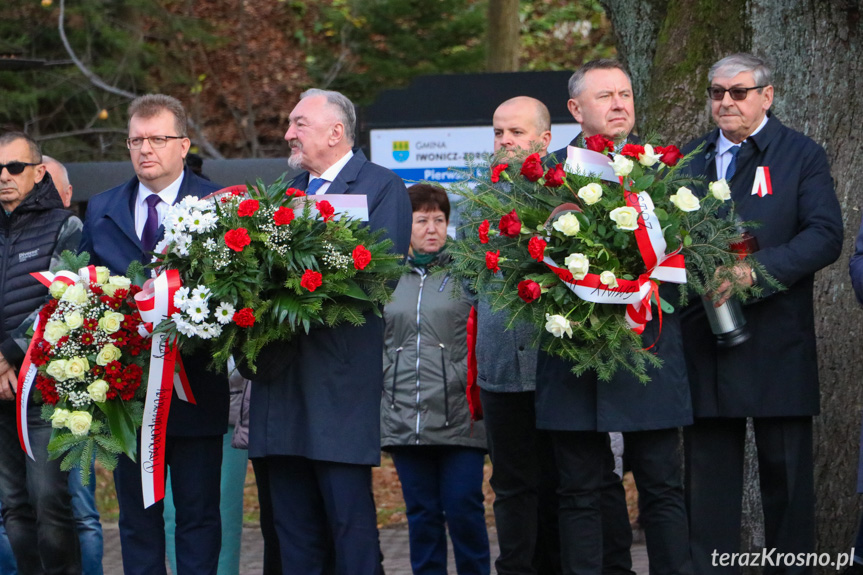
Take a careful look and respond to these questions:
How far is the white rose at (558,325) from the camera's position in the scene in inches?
169

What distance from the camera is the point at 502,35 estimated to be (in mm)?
14359

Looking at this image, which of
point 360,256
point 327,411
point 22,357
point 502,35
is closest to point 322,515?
point 327,411

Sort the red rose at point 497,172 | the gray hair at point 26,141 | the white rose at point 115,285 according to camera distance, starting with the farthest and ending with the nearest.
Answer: the gray hair at point 26,141 → the white rose at point 115,285 → the red rose at point 497,172

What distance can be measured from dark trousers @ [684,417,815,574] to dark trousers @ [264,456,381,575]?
1.44 meters

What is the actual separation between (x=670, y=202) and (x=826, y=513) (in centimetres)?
222

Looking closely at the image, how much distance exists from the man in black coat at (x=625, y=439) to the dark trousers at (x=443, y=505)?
3.46 feet

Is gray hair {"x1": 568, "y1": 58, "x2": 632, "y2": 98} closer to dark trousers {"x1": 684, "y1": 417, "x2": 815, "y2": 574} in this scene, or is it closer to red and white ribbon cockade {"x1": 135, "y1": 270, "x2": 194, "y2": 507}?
dark trousers {"x1": 684, "y1": 417, "x2": 815, "y2": 574}

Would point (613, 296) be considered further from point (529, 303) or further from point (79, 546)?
point (79, 546)

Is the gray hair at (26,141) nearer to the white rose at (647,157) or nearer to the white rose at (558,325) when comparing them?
the white rose at (558,325)

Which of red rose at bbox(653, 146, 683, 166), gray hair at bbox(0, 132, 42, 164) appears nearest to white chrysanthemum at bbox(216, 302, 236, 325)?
red rose at bbox(653, 146, 683, 166)

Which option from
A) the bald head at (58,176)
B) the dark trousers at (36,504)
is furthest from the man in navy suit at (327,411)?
the bald head at (58,176)

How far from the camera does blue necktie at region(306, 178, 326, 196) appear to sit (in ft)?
16.3

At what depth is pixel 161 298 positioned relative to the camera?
4.59 meters

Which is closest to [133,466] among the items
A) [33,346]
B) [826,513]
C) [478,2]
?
[33,346]
